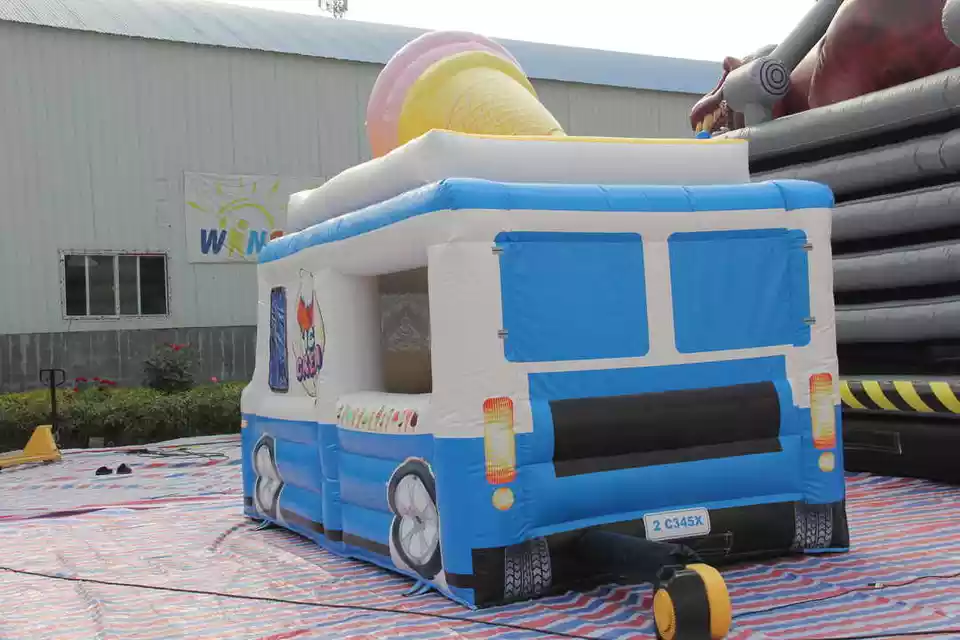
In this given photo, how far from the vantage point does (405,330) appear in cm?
468

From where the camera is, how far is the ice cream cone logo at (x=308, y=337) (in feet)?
14.6

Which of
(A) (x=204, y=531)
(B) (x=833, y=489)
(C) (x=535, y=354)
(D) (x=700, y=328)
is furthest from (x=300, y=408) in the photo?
(B) (x=833, y=489)

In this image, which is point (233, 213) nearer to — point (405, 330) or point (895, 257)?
point (405, 330)

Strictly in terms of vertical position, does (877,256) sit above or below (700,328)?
above

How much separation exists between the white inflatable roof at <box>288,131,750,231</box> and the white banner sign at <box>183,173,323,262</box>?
749cm

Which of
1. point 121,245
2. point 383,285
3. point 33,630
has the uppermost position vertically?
point 121,245

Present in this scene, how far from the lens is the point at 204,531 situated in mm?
5234

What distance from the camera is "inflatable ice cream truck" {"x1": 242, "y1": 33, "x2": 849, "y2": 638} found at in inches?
137

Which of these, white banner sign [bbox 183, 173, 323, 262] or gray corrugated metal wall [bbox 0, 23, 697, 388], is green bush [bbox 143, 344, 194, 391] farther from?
white banner sign [bbox 183, 173, 323, 262]

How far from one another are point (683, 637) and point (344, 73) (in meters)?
10.2

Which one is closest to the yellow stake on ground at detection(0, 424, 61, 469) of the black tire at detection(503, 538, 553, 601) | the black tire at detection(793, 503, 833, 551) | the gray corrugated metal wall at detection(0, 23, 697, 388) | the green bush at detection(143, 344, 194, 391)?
the green bush at detection(143, 344, 194, 391)

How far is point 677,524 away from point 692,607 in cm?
83

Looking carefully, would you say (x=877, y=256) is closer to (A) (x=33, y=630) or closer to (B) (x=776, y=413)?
(B) (x=776, y=413)

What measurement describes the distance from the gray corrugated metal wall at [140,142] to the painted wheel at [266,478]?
20.8 ft
